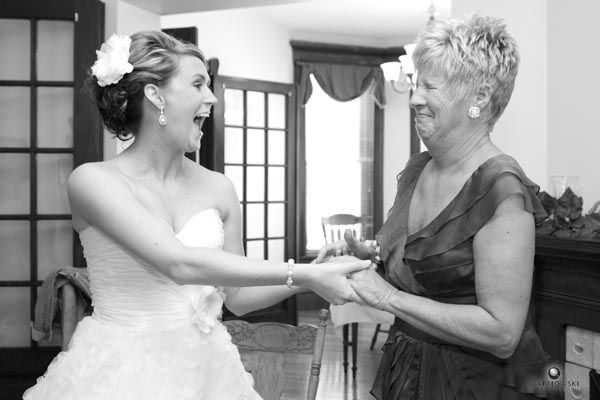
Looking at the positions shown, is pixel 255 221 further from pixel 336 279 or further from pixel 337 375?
pixel 336 279

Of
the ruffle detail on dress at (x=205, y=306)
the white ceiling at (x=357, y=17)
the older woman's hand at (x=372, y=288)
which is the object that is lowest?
the ruffle detail on dress at (x=205, y=306)

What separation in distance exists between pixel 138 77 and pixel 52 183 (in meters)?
2.42

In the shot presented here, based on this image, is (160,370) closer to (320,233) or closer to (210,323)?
(210,323)

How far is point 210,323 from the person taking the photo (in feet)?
6.24

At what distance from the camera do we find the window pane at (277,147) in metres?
7.11

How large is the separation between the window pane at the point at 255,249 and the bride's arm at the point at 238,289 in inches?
189

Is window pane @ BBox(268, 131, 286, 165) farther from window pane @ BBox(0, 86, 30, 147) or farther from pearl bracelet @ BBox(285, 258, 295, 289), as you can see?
pearl bracelet @ BBox(285, 258, 295, 289)

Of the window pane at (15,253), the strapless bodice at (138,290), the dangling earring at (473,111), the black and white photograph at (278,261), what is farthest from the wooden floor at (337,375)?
the dangling earring at (473,111)

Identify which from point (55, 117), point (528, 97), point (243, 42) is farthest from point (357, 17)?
point (528, 97)

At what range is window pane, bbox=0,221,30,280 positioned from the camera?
4.10 meters

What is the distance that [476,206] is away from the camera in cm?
155

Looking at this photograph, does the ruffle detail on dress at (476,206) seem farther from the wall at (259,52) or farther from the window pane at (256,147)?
the window pane at (256,147)

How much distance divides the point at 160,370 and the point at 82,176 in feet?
1.70

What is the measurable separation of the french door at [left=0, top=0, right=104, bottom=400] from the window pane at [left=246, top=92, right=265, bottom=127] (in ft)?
9.16
